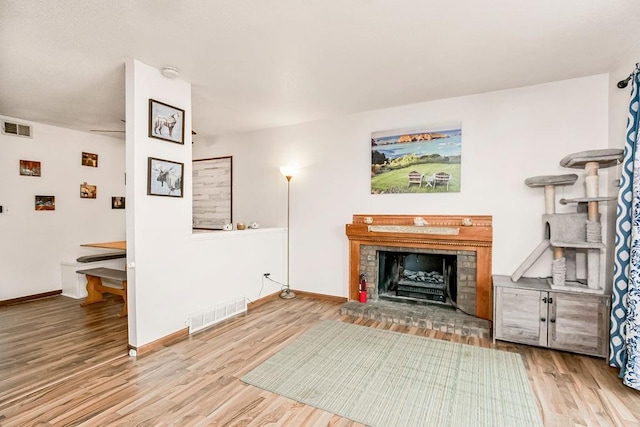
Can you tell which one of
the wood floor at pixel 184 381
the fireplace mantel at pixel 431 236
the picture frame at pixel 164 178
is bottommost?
the wood floor at pixel 184 381

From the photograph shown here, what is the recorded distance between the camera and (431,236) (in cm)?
347

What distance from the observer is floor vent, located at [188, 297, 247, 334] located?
10.4ft

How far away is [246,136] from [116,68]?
92.1 inches

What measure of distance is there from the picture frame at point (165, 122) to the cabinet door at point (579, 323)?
12.6 feet

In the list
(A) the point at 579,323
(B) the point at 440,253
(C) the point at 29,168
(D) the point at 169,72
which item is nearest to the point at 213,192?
(C) the point at 29,168

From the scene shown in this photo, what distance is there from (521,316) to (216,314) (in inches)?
124

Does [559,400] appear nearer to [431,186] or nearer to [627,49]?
[431,186]

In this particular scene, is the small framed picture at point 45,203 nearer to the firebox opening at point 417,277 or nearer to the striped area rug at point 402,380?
the striped area rug at point 402,380

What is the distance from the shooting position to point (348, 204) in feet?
13.8

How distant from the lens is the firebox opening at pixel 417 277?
373cm

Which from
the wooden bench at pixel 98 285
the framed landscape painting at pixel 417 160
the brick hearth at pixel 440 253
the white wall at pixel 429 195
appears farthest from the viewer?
the wooden bench at pixel 98 285

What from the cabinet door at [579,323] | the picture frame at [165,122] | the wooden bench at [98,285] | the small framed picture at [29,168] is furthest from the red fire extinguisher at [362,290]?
the small framed picture at [29,168]

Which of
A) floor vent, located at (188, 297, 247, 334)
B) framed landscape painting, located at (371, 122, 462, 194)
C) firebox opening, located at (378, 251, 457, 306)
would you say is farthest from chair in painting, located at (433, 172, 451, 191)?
floor vent, located at (188, 297, 247, 334)

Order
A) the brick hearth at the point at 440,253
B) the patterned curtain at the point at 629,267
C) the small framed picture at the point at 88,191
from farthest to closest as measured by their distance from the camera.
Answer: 1. the small framed picture at the point at 88,191
2. the brick hearth at the point at 440,253
3. the patterned curtain at the point at 629,267
